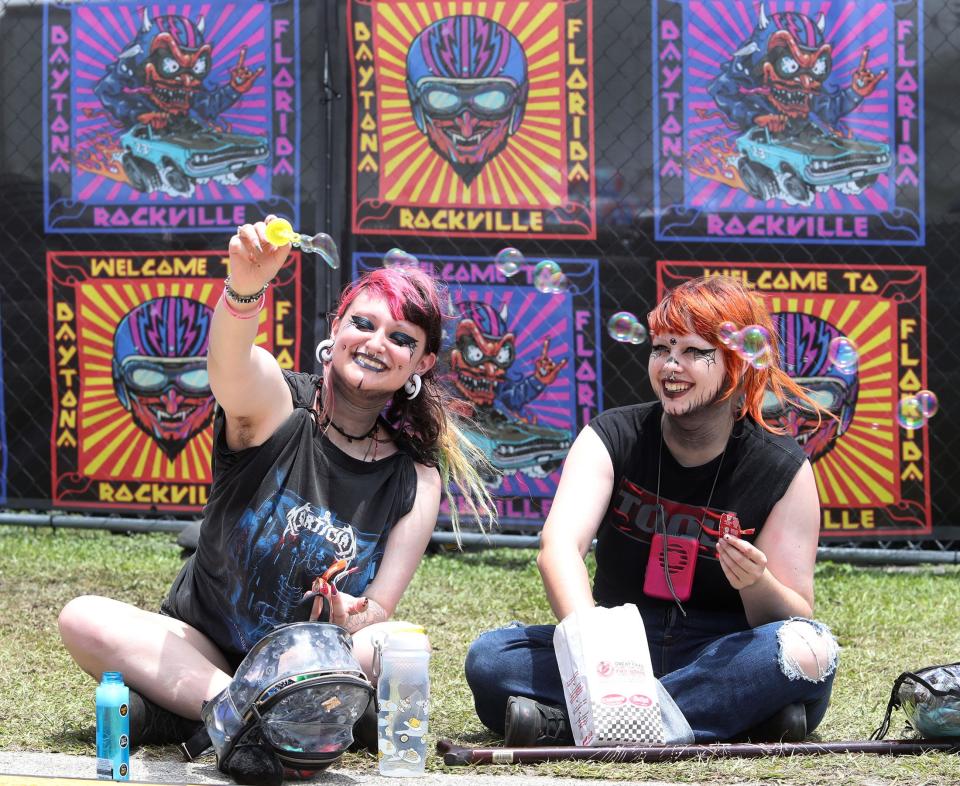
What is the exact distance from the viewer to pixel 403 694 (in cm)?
304

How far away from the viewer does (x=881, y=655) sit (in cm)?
440

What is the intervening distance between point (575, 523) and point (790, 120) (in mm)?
2876

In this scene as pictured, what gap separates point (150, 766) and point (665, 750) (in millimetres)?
1140

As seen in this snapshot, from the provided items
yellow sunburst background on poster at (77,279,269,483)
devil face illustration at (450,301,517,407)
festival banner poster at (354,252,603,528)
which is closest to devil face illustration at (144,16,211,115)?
yellow sunburst background on poster at (77,279,269,483)

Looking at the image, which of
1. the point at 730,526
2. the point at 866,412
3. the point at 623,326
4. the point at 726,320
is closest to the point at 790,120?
the point at 866,412

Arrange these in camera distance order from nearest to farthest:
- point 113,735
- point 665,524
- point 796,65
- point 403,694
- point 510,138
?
point 113,735 → point 403,694 → point 665,524 → point 796,65 → point 510,138

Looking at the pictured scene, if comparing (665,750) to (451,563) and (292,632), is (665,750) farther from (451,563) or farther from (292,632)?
(451,563)

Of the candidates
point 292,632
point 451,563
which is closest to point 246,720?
point 292,632

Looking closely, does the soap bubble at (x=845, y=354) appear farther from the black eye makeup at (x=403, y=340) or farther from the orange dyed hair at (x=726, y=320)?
the black eye makeup at (x=403, y=340)

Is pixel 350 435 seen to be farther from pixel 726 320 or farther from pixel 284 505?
pixel 726 320

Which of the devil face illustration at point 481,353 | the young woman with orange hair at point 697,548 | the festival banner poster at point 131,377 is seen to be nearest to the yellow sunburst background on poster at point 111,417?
the festival banner poster at point 131,377

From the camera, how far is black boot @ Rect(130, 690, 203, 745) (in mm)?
3098

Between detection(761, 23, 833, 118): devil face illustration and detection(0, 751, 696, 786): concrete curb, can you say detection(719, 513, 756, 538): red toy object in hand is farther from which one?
detection(761, 23, 833, 118): devil face illustration

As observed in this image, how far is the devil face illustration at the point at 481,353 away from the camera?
5.77m
